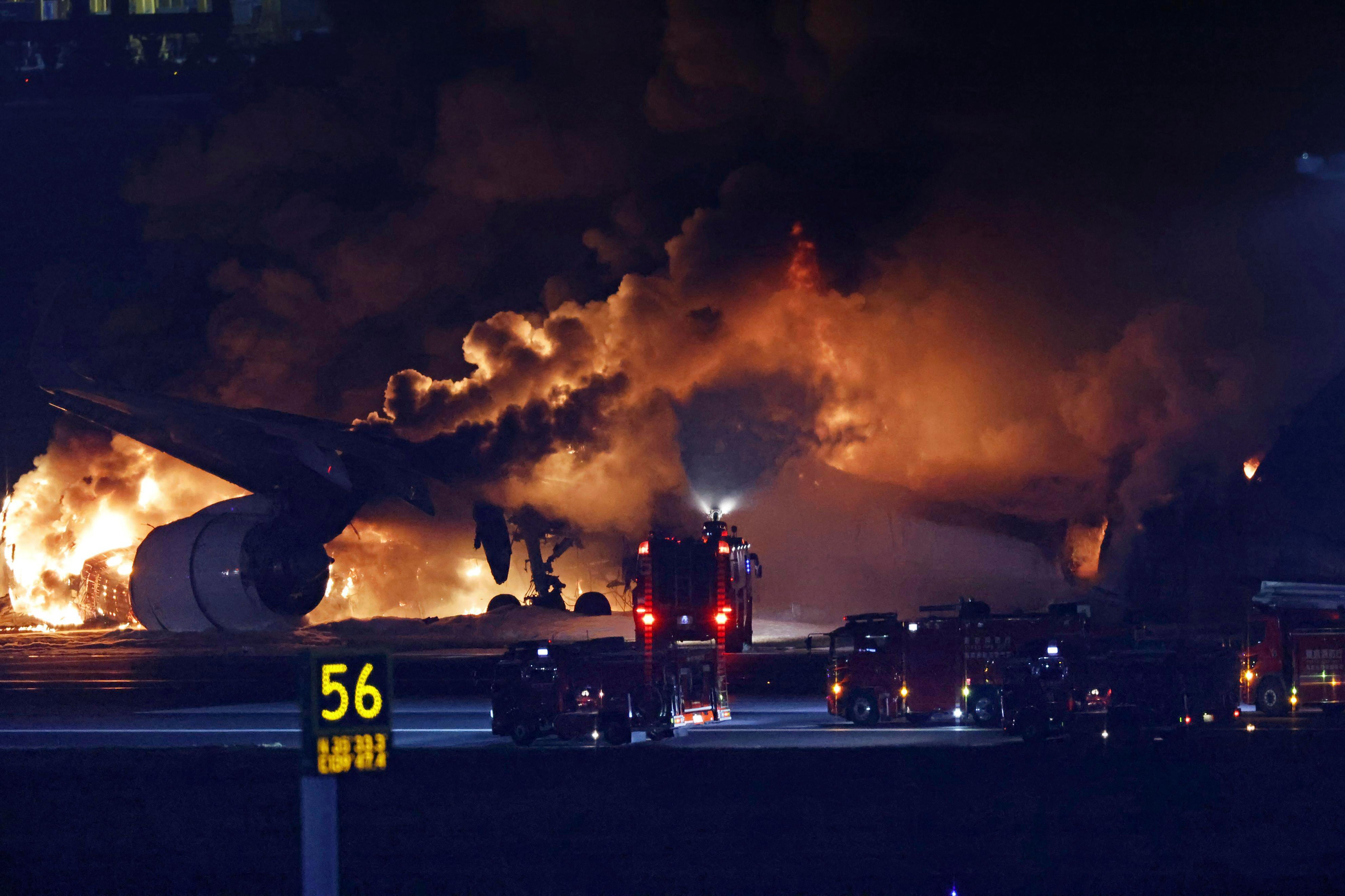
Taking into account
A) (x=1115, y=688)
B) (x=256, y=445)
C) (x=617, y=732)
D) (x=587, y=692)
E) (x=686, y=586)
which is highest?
(x=256, y=445)

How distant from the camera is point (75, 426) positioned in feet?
213

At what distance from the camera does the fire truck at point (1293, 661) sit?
28.0m

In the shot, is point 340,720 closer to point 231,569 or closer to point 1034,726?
point 1034,726

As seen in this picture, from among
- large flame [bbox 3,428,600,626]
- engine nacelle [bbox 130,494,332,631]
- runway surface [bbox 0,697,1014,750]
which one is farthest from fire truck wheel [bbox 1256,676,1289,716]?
large flame [bbox 3,428,600,626]

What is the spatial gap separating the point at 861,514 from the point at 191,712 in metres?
34.6

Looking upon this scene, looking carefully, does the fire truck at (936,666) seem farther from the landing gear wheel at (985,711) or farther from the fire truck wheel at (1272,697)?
the fire truck wheel at (1272,697)

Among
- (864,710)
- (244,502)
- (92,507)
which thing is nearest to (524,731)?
(864,710)

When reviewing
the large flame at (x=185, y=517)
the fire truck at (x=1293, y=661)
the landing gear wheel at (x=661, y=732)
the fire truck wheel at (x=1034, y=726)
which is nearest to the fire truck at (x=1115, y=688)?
the fire truck wheel at (x=1034, y=726)

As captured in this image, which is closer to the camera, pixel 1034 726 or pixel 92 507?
pixel 1034 726

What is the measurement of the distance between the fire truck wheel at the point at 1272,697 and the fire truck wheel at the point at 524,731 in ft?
50.9

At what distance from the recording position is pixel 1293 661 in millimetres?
28031

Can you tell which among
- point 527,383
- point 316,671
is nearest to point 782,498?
point 527,383

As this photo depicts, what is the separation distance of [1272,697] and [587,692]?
49.6 ft

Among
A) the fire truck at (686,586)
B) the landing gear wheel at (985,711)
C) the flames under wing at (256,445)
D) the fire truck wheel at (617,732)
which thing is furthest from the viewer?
the flames under wing at (256,445)
